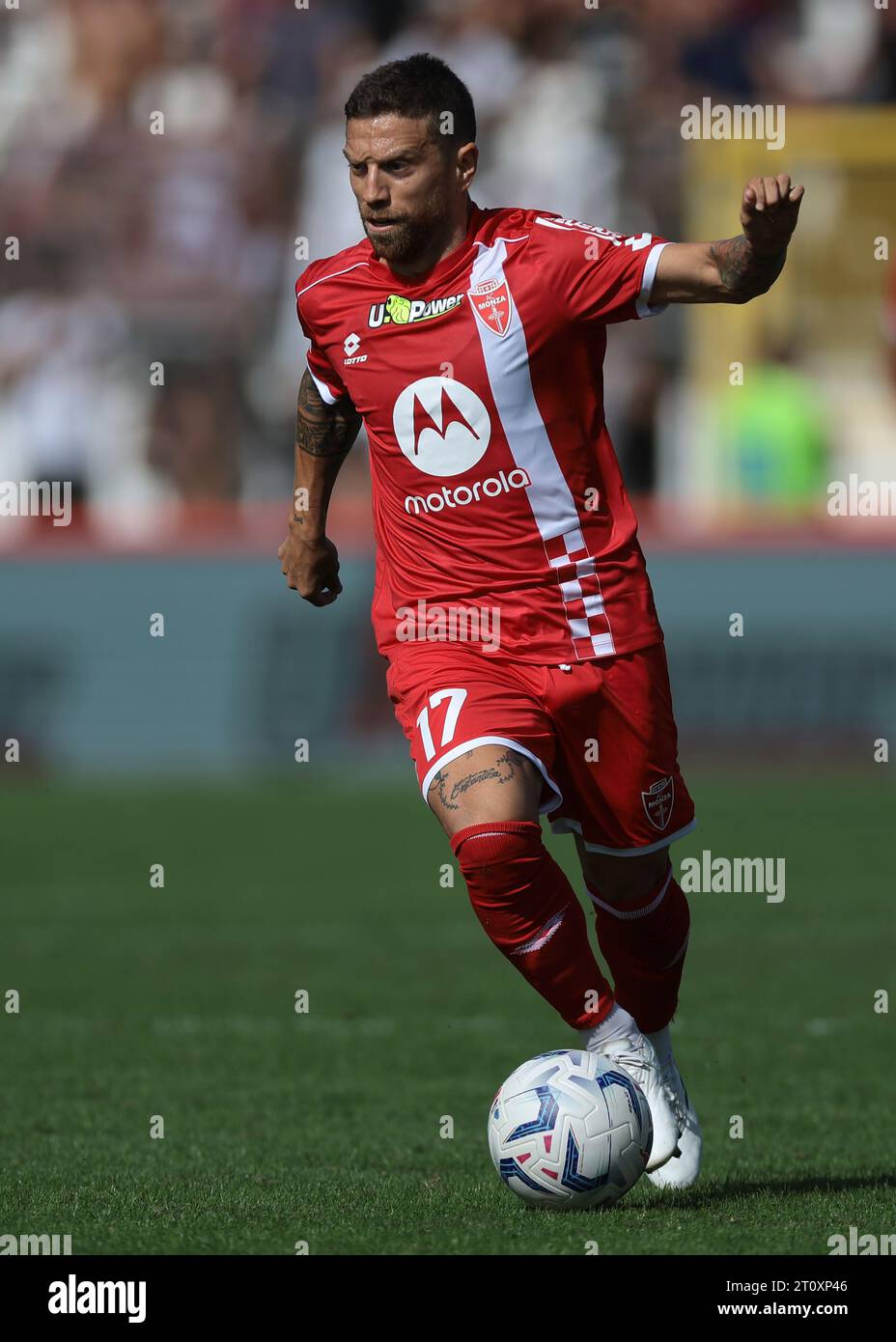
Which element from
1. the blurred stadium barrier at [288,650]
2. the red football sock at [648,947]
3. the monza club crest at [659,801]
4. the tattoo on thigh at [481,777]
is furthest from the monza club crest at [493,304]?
the blurred stadium barrier at [288,650]

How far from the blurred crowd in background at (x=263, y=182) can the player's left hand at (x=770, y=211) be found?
467 inches

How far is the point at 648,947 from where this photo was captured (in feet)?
18.5

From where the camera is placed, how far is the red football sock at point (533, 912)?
195 inches

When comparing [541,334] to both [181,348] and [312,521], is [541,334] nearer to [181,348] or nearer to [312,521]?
[312,521]

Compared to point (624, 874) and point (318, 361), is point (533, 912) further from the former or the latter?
point (318, 361)

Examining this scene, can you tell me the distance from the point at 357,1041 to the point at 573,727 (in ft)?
8.54

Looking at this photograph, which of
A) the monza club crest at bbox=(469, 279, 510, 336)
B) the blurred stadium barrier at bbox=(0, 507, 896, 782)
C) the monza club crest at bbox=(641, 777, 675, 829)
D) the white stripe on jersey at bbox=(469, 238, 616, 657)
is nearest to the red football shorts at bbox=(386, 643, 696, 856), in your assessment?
the monza club crest at bbox=(641, 777, 675, 829)

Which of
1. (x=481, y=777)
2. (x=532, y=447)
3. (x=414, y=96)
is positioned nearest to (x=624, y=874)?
(x=481, y=777)

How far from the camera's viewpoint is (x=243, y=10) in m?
19.0

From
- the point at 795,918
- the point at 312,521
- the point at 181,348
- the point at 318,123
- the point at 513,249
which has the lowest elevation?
the point at 795,918
